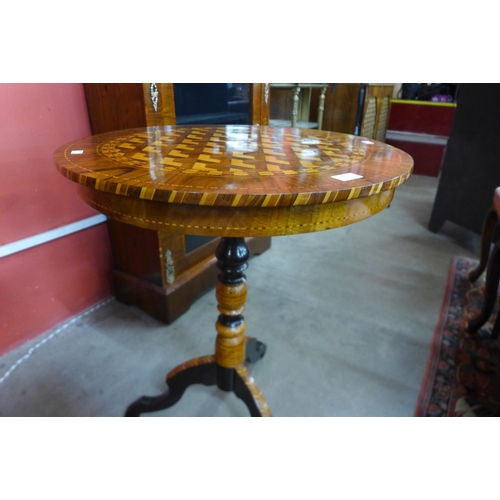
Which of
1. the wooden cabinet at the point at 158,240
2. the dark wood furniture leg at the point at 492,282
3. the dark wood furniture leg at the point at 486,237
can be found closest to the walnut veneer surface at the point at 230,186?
the wooden cabinet at the point at 158,240

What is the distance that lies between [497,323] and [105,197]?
1663 millimetres

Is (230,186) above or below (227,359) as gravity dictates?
above

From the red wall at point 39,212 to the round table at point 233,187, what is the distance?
1.57 feet

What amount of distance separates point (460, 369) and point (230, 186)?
4.33 ft

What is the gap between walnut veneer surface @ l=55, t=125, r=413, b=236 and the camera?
0.63 meters

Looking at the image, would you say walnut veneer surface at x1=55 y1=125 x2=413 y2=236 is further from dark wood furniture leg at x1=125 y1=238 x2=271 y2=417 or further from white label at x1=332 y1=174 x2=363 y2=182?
dark wood furniture leg at x1=125 y1=238 x2=271 y2=417

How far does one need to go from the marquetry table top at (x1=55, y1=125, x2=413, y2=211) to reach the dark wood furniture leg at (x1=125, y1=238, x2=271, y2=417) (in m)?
0.26

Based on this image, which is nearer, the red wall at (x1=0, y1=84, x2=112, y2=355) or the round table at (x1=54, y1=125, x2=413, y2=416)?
the round table at (x1=54, y1=125, x2=413, y2=416)

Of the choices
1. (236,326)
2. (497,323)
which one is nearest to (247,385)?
(236,326)

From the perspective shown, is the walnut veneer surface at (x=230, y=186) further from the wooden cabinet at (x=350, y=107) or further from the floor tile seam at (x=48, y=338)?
the wooden cabinet at (x=350, y=107)

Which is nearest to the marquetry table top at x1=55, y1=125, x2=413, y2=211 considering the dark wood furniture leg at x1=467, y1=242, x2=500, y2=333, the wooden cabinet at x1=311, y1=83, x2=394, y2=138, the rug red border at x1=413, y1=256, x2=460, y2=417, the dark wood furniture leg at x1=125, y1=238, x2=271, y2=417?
the dark wood furniture leg at x1=125, y1=238, x2=271, y2=417

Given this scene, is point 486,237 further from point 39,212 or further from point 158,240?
point 39,212

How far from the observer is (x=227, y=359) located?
1.13 metres

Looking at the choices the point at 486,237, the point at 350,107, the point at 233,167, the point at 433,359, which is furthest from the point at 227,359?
the point at 350,107
